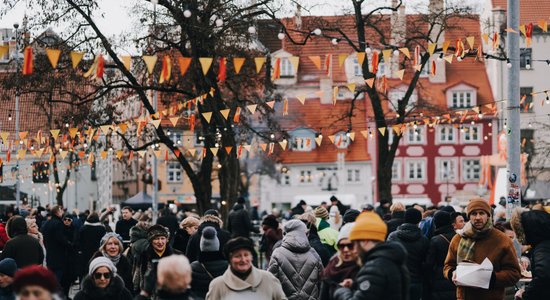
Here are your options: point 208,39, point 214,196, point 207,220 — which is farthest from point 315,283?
point 214,196

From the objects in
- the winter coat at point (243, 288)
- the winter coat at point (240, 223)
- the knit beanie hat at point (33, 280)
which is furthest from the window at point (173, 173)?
the knit beanie hat at point (33, 280)

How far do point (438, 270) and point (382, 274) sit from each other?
6.21 metres

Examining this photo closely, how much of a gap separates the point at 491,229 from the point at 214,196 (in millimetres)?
69754

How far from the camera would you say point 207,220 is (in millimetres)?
16156

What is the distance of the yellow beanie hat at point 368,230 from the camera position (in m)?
8.55

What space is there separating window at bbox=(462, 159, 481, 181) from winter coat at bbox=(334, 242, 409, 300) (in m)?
74.5

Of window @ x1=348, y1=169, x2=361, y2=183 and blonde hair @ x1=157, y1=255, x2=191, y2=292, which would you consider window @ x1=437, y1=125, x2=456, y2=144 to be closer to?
window @ x1=348, y1=169, x2=361, y2=183

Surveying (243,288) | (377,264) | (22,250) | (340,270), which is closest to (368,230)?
(377,264)

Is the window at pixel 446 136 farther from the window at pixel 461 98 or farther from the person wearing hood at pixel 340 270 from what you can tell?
the person wearing hood at pixel 340 270

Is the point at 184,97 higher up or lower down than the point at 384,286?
higher up

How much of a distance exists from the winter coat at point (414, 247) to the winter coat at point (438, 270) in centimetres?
8

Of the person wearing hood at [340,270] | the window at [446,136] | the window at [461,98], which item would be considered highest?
the window at [461,98]

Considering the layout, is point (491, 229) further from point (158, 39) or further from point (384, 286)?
point (158, 39)

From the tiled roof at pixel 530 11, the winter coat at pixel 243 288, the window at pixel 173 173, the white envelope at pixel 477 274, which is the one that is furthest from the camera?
the window at pixel 173 173
